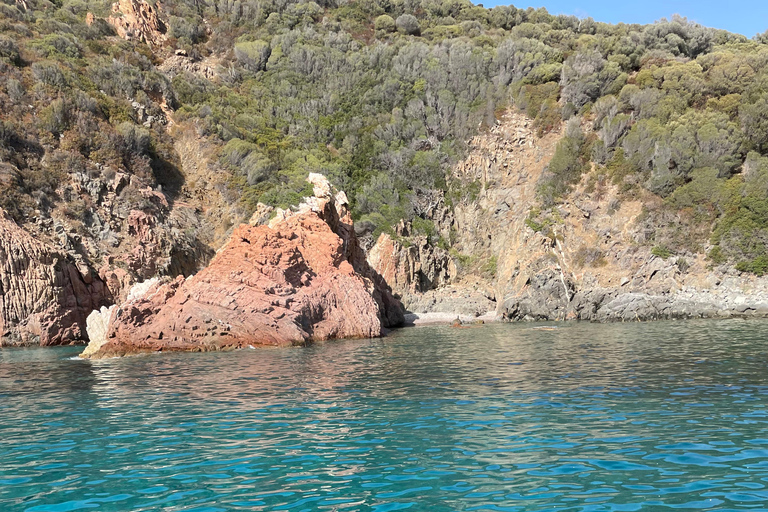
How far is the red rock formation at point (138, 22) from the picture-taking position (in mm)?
64000

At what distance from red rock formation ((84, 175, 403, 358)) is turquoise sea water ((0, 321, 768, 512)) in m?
5.22

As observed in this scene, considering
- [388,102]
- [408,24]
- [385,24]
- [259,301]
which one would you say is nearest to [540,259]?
[259,301]

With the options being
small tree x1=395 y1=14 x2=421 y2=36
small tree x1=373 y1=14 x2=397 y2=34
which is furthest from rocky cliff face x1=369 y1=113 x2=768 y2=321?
small tree x1=373 y1=14 x2=397 y2=34

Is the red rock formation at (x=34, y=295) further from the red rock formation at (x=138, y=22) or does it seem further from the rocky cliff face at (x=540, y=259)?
the red rock formation at (x=138, y=22)

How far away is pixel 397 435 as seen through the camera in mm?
9852

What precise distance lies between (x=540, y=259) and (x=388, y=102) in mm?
28810

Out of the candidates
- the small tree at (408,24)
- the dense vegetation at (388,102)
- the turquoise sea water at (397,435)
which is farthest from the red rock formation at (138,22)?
the turquoise sea water at (397,435)

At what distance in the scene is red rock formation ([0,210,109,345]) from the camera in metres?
30.9

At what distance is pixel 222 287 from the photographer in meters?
25.4

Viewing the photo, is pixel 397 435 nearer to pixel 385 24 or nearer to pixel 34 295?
pixel 34 295

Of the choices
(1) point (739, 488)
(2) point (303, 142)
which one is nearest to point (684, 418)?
(1) point (739, 488)

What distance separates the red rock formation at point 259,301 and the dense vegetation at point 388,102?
737 centimetres

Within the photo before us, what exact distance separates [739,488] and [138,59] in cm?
6347

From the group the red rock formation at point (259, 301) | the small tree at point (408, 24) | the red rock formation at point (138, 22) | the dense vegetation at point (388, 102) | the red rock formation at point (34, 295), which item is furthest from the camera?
the small tree at point (408, 24)
